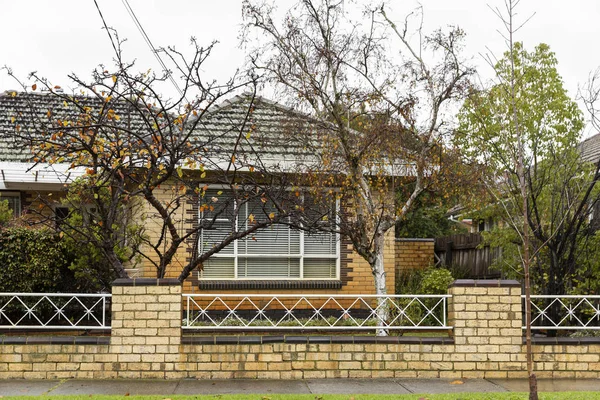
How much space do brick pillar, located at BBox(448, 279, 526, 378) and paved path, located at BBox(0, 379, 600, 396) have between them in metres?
0.23

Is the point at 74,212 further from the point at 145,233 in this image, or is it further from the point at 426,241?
the point at 426,241

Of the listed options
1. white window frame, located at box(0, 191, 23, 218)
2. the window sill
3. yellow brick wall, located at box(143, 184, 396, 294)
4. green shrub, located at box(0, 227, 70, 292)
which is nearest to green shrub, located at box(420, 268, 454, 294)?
yellow brick wall, located at box(143, 184, 396, 294)

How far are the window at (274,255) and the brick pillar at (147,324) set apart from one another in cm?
479

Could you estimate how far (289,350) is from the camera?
347 inches

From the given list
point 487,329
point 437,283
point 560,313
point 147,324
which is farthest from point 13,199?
point 560,313

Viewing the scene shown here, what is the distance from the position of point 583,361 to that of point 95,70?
697cm

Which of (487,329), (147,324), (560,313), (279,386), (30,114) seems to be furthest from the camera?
(30,114)

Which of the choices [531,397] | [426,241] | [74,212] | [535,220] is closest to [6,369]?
[74,212]

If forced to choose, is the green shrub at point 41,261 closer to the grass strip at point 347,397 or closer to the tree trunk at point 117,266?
the tree trunk at point 117,266

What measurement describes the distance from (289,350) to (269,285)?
4.72 meters

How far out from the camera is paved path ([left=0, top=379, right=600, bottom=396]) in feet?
25.9

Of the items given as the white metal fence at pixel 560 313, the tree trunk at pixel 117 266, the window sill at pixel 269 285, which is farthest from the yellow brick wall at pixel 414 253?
the tree trunk at pixel 117 266

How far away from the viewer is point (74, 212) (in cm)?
1176

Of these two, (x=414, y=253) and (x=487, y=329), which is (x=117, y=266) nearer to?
(x=487, y=329)
